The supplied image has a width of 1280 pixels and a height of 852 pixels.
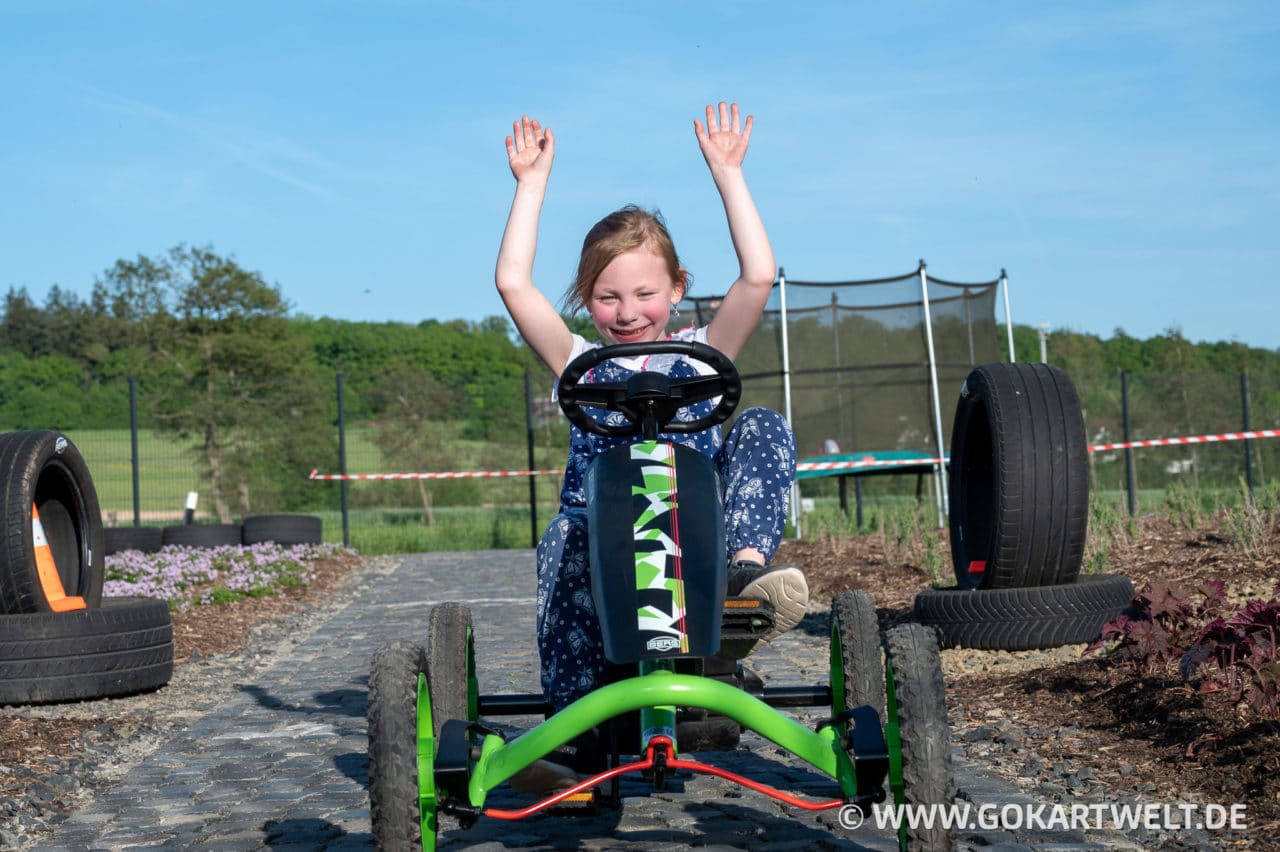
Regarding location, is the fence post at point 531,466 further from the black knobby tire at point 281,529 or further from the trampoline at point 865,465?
the trampoline at point 865,465

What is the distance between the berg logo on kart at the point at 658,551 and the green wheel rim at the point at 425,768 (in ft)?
1.88

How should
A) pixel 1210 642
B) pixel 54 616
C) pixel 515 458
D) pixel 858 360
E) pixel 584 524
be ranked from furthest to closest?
pixel 515 458, pixel 858 360, pixel 54 616, pixel 1210 642, pixel 584 524

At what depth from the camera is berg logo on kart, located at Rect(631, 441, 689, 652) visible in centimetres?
278

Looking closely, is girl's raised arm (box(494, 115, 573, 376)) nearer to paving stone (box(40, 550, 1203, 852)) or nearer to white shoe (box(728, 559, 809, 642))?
white shoe (box(728, 559, 809, 642))

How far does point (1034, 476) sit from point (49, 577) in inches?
202

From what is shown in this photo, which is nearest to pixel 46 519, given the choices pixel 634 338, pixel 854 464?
pixel 634 338

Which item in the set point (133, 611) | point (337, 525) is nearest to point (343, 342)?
point (337, 525)

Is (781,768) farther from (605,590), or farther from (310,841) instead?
(605,590)

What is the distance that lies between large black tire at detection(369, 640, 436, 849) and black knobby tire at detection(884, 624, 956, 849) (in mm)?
1018

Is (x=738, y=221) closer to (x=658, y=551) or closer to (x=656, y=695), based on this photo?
(x=658, y=551)

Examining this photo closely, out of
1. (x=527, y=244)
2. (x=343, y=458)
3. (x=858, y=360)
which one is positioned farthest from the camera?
(x=343, y=458)

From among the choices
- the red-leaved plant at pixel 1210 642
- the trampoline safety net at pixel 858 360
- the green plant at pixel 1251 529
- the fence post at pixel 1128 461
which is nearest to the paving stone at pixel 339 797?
the red-leaved plant at pixel 1210 642

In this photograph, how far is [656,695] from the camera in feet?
8.54

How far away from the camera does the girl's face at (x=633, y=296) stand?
3.98m
